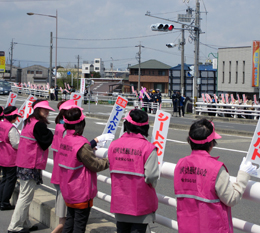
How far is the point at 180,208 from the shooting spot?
9.30ft

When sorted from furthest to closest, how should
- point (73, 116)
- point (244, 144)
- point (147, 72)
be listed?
1. point (147, 72)
2. point (244, 144)
3. point (73, 116)

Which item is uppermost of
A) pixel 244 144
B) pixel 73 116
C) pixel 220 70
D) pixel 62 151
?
pixel 220 70

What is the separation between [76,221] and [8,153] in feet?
7.52

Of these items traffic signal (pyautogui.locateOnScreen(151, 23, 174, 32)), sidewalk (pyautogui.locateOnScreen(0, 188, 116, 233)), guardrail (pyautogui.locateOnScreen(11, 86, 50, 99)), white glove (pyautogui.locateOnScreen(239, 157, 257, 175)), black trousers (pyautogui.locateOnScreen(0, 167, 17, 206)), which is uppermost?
traffic signal (pyautogui.locateOnScreen(151, 23, 174, 32))

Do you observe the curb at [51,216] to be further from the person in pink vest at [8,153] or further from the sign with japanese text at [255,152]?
the sign with japanese text at [255,152]

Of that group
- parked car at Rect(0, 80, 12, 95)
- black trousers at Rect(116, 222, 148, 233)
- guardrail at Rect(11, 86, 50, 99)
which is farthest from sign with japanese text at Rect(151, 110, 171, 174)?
parked car at Rect(0, 80, 12, 95)

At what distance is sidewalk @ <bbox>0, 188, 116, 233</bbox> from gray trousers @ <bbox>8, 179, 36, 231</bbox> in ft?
1.06

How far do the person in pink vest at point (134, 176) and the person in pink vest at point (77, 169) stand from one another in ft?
1.14

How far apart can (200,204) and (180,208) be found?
212 millimetres

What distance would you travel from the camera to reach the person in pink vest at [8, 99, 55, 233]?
4621 millimetres

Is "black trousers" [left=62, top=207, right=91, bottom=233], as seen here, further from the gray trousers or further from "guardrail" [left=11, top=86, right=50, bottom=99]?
"guardrail" [left=11, top=86, right=50, bottom=99]

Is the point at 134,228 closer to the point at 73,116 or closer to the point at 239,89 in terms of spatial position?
the point at 73,116

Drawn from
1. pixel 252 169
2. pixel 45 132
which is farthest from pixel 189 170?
pixel 45 132

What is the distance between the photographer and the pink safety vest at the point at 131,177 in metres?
3.14
